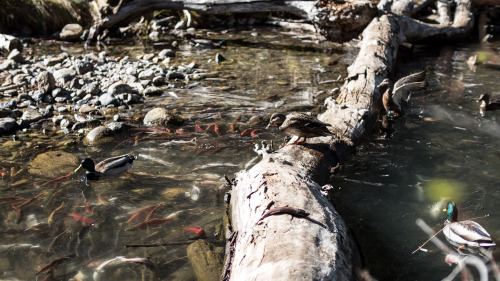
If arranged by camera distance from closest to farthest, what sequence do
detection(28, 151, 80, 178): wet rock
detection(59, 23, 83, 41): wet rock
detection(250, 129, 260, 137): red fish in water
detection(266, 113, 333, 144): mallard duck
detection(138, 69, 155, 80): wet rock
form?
1. detection(266, 113, 333, 144): mallard duck
2. detection(28, 151, 80, 178): wet rock
3. detection(250, 129, 260, 137): red fish in water
4. detection(138, 69, 155, 80): wet rock
5. detection(59, 23, 83, 41): wet rock

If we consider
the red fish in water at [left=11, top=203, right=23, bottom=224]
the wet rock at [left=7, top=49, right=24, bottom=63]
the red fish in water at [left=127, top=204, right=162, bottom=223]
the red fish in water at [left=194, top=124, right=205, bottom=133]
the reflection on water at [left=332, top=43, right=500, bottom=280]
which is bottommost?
the reflection on water at [left=332, top=43, right=500, bottom=280]

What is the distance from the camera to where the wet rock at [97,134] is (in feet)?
20.9

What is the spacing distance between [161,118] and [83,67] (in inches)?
152

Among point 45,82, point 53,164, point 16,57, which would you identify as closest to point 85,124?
point 53,164

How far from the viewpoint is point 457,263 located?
350cm

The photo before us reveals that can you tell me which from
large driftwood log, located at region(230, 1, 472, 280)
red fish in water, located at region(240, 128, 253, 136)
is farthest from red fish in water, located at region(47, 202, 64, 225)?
red fish in water, located at region(240, 128, 253, 136)

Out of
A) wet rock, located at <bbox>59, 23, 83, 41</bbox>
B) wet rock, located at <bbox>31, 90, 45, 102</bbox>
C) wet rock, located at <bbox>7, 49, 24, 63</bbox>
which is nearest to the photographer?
wet rock, located at <bbox>31, 90, 45, 102</bbox>

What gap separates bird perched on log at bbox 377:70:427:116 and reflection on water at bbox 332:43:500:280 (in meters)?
0.24

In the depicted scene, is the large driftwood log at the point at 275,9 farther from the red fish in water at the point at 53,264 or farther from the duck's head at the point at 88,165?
the red fish in water at the point at 53,264

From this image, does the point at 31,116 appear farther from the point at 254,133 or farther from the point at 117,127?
the point at 254,133

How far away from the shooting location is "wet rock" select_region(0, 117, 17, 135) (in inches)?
263

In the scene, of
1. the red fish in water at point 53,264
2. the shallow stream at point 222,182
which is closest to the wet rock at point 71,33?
the shallow stream at point 222,182

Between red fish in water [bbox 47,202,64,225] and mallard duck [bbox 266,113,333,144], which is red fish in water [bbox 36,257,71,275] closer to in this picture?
red fish in water [bbox 47,202,64,225]

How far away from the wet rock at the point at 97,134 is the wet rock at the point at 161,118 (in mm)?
661
